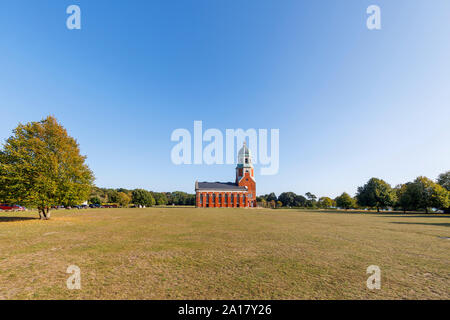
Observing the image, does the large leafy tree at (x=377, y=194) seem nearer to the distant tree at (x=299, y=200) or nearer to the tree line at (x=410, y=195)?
the tree line at (x=410, y=195)

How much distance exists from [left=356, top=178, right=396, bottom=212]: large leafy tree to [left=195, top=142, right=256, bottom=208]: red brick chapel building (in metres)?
47.4

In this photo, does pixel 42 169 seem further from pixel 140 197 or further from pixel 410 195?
pixel 410 195

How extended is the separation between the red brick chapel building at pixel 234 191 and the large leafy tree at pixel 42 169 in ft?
225

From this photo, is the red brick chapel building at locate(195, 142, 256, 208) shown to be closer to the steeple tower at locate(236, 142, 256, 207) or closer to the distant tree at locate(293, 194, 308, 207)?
the steeple tower at locate(236, 142, 256, 207)

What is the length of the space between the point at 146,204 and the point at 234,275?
9923cm

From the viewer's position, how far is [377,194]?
65938 millimetres

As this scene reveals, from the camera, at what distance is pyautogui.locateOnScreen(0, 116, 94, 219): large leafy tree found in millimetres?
22547

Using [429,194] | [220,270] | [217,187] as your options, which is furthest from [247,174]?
[220,270]

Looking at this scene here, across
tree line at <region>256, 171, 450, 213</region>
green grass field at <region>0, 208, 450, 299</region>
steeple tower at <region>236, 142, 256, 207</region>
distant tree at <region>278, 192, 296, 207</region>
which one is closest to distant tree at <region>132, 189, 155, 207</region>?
steeple tower at <region>236, 142, 256, 207</region>

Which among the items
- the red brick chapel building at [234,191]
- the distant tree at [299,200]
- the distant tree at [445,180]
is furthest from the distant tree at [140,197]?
the distant tree at [445,180]

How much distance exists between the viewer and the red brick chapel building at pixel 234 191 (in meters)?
94.3

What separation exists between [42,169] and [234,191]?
80109mm

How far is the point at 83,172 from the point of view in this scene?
1098 inches
